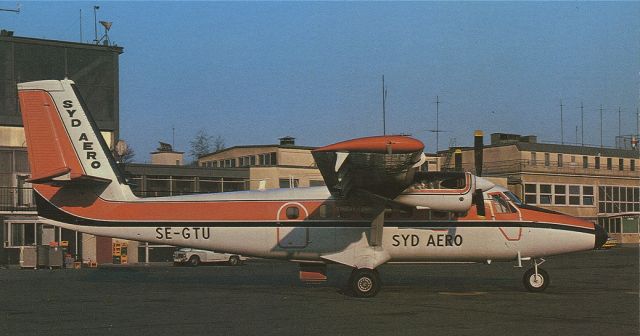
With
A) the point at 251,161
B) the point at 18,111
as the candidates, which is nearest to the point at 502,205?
the point at 18,111

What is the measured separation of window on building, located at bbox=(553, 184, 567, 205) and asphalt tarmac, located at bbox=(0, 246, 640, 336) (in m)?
44.2

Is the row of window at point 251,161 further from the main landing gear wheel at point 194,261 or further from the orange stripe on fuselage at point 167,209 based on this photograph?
the orange stripe on fuselage at point 167,209

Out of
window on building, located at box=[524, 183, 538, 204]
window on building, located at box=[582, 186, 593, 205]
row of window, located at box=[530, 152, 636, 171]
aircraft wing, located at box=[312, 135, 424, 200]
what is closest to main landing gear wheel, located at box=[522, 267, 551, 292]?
aircraft wing, located at box=[312, 135, 424, 200]

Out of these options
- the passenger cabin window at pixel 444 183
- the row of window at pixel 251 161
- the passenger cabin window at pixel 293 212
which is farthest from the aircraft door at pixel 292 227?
the row of window at pixel 251 161

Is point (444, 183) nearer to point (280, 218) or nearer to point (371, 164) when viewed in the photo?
point (371, 164)

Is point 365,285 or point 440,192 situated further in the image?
point 365,285

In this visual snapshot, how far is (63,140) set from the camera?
21.0 meters

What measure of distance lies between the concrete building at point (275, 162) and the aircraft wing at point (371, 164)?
1108 inches

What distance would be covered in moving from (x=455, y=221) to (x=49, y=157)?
11447 millimetres

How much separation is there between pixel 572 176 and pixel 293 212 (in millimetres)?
55068

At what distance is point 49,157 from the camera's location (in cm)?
2081

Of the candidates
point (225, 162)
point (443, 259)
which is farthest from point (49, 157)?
point (225, 162)

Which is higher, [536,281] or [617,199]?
[536,281]

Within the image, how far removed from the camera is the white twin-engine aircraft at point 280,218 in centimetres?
2064
